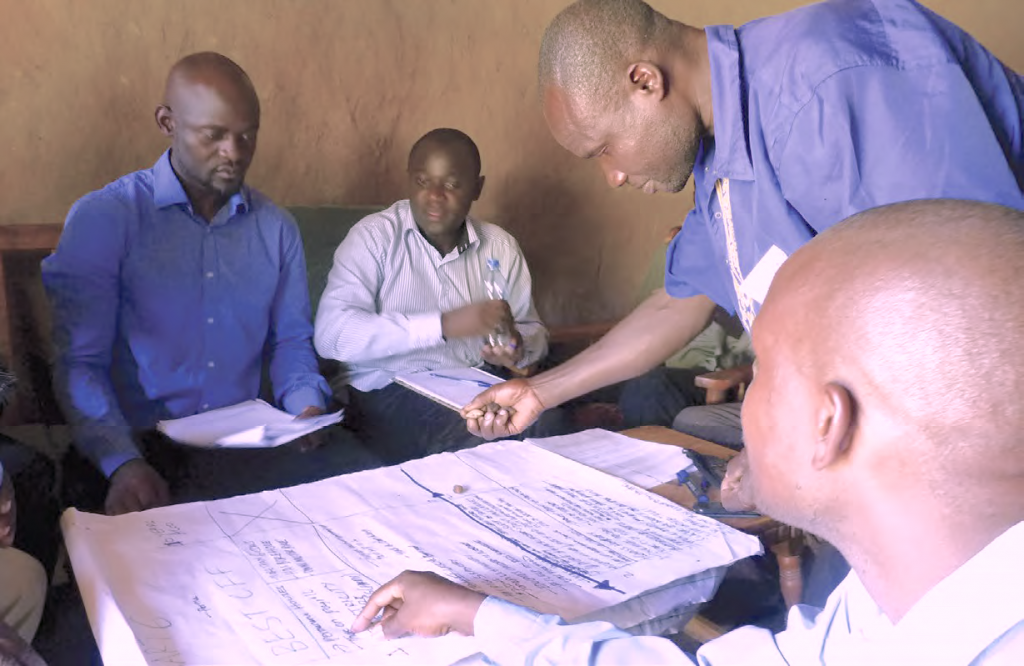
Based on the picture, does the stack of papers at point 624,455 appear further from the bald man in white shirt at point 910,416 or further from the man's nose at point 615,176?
the bald man in white shirt at point 910,416

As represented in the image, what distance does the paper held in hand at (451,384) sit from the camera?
5.52 feet

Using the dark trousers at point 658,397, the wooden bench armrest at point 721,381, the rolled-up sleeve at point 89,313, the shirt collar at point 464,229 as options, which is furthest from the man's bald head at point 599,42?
the dark trousers at point 658,397

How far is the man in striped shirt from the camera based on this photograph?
2.21m

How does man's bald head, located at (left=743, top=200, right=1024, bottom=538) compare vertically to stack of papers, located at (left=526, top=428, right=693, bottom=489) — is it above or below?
above

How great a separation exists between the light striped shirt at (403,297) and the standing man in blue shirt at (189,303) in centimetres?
15

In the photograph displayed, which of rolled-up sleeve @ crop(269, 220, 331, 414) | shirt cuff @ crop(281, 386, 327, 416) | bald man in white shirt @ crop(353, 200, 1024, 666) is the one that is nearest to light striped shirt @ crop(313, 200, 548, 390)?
rolled-up sleeve @ crop(269, 220, 331, 414)

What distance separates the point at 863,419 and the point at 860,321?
0.24 feet

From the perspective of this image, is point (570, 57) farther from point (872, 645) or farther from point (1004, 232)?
point (872, 645)

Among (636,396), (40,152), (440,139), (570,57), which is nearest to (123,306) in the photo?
(40,152)

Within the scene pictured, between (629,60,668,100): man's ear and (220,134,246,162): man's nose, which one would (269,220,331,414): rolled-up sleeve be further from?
(629,60,668,100): man's ear

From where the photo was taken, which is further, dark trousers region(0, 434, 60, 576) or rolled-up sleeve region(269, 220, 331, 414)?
rolled-up sleeve region(269, 220, 331, 414)

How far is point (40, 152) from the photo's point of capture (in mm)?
2275

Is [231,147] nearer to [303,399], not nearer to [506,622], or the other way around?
[303,399]

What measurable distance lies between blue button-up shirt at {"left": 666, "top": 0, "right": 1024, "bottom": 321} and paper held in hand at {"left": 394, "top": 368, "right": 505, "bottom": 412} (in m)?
0.75
